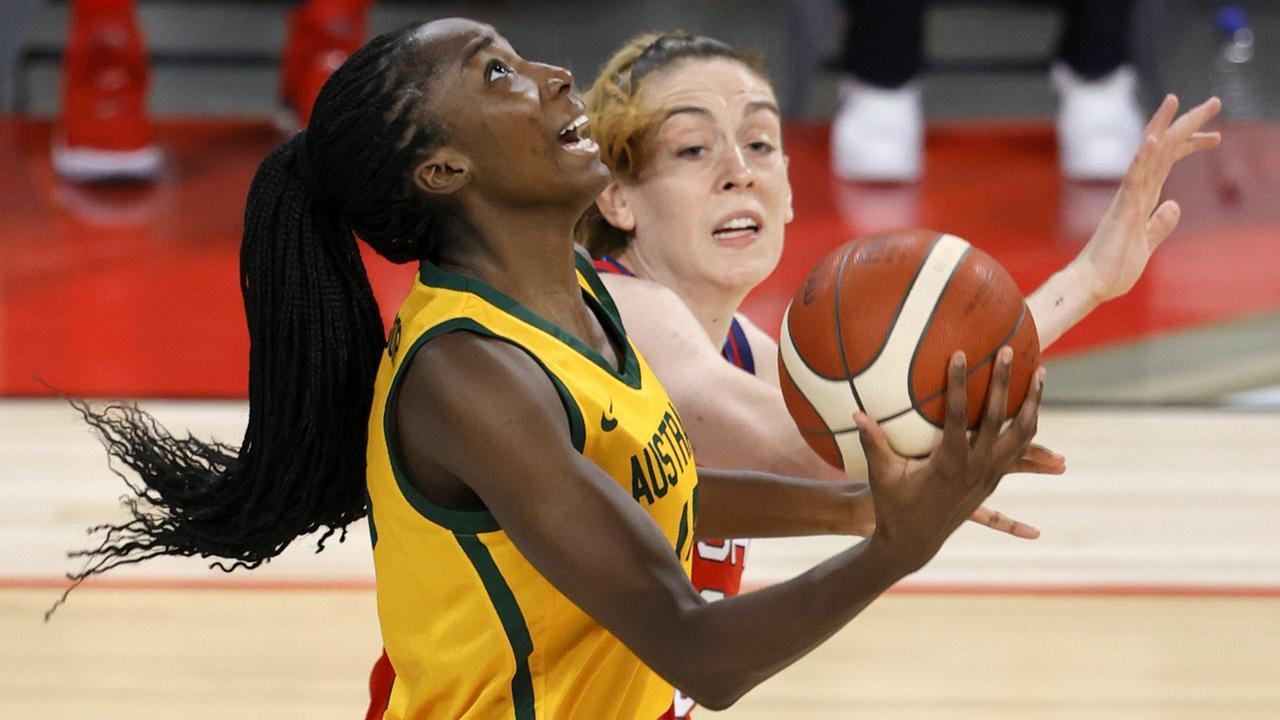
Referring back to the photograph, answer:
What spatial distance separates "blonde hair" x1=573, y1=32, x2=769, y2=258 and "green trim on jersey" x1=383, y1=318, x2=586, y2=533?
26.9 inches

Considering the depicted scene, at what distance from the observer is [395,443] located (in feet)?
5.90

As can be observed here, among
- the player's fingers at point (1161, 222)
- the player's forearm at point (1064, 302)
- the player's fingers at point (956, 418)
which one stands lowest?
the player's forearm at point (1064, 302)

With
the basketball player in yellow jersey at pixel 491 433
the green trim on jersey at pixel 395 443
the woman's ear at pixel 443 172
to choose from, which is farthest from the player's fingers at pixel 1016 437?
the woman's ear at pixel 443 172

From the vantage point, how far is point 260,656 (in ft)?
11.2

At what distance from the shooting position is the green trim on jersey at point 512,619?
179 cm

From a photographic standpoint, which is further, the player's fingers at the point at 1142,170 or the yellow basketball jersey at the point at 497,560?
the player's fingers at the point at 1142,170

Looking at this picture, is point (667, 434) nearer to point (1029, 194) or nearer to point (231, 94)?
point (1029, 194)

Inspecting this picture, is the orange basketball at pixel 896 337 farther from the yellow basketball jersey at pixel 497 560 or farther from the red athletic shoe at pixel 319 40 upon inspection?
the red athletic shoe at pixel 319 40

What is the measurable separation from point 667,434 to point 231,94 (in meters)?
6.55

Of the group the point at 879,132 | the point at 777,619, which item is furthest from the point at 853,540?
the point at 879,132

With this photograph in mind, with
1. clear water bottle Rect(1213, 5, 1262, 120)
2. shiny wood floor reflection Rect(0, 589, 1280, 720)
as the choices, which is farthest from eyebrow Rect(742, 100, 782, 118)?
clear water bottle Rect(1213, 5, 1262, 120)

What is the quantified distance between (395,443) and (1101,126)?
5.22 m

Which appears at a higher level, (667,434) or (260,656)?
(667,434)

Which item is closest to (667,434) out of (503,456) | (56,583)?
(503,456)
